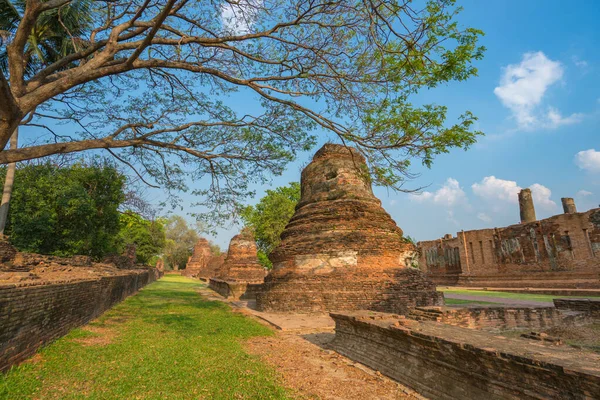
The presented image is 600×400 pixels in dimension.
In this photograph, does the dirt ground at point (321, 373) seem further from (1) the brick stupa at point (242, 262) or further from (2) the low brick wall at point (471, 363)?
(1) the brick stupa at point (242, 262)

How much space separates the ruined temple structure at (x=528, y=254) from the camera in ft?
61.9

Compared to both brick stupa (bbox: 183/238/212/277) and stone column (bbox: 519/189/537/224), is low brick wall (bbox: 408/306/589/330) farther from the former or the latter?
brick stupa (bbox: 183/238/212/277)

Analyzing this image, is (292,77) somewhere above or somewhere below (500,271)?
above

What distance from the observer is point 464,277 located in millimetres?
25406

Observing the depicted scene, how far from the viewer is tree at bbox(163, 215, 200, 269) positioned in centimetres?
5969

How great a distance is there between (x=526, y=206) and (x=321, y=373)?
3121 centimetres

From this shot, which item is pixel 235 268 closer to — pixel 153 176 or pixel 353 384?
pixel 153 176

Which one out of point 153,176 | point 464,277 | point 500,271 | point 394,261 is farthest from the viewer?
point 464,277

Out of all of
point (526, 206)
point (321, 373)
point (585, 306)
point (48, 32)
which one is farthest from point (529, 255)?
point (48, 32)

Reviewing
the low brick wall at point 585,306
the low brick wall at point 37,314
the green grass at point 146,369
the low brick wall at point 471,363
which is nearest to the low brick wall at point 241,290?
the low brick wall at point 37,314

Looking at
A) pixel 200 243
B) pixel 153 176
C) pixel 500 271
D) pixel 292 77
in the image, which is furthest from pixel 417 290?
pixel 200 243

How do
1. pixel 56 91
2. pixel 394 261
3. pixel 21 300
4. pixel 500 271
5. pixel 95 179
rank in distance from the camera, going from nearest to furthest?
pixel 21 300
pixel 56 91
pixel 394 261
pixel 95 179
pixel 500 271

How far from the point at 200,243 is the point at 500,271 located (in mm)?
38299

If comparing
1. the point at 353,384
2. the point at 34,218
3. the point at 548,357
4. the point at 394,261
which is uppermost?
the point at 34,218
